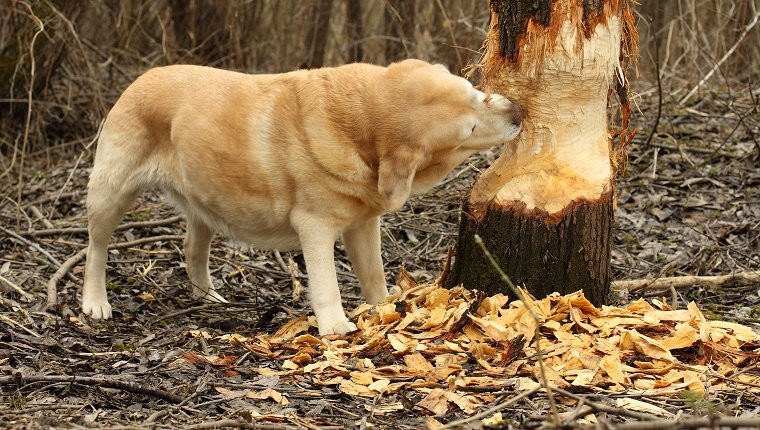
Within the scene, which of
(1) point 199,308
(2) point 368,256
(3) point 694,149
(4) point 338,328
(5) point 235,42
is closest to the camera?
(4) point 338,328

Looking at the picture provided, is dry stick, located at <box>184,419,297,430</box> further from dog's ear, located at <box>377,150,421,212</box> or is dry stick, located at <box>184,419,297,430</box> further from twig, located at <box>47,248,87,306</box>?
twig, located at <box>47,248,87,306</box>

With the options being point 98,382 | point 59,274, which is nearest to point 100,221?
point 59,274

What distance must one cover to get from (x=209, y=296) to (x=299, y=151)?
182 cm

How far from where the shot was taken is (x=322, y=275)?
5.39m

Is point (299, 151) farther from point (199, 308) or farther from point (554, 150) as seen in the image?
point (199, 308)

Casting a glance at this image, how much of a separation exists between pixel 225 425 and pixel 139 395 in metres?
0.81

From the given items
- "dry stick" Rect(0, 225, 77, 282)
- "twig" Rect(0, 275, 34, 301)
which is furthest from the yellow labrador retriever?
"dry stick" Rect(0, 225, 77, 282)

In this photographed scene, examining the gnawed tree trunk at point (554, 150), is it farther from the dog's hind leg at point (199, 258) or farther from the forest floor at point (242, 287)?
the dog's hind leg at point (199, 258)

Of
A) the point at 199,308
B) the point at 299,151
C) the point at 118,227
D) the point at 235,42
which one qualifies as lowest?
the point at 118,227

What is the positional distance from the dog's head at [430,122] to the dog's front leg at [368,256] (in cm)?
76

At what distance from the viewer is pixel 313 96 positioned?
211 inches

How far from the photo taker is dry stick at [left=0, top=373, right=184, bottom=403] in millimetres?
4336

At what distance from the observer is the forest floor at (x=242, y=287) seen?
423 cm

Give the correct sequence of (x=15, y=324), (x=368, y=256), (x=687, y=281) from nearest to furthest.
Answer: (x=15, y=324) < (x=368, y=256) < (x=687, y=281)
